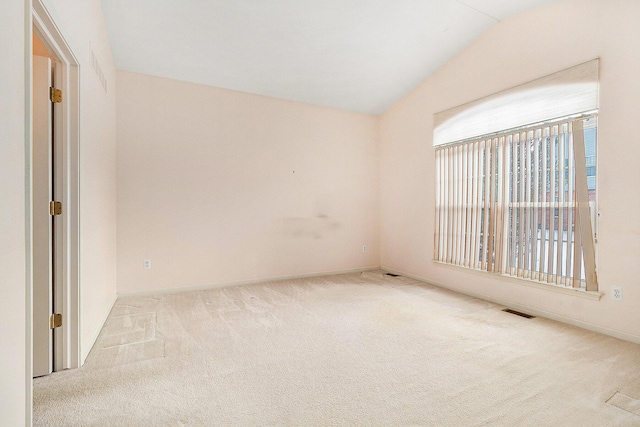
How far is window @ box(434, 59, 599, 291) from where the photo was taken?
286 cm

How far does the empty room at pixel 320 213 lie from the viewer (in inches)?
69.4

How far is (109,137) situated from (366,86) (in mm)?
3368

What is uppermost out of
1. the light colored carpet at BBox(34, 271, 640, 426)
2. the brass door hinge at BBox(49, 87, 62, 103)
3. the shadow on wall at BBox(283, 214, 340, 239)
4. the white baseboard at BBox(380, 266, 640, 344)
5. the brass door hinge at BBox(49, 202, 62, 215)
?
the brass door hinge at BBox(49, 87, 62, 103)

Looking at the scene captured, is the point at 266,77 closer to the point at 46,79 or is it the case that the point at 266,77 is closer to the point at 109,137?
the point at 109,137

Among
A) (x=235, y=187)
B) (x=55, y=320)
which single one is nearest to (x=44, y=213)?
(x=55, y=320)

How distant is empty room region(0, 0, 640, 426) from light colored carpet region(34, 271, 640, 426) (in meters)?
0.02

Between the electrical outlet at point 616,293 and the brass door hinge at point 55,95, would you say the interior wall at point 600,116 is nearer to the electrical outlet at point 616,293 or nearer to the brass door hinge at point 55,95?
the electrical outlet at point 616,293

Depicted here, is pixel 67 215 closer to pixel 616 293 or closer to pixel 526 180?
pixel 526 180

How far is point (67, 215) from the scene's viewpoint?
6.87ft

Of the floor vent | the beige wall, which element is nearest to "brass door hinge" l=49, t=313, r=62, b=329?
the beige wall

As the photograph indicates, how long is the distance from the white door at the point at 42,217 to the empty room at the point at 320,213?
1 centimetres

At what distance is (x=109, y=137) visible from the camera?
330 cm

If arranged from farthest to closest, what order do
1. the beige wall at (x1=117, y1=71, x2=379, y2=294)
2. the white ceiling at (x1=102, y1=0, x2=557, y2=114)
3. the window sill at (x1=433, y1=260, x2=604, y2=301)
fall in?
the beige wall at (x1=117, y1=71, x2=379, y2=294), the white ceiling at (x1=102, y1=0, x2=557, y2=114), the window sill at (x1=433, y1=260, x2=604, y2=301)

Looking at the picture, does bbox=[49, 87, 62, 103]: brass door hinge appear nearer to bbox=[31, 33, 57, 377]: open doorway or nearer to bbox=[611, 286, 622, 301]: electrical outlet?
bbox=[31, 33, 57, 377]: open doorway
